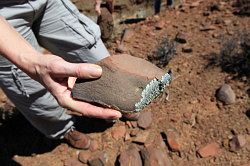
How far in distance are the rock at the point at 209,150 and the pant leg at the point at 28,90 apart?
863mm

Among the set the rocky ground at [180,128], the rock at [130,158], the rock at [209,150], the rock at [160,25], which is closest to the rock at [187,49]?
the rocky ground at [180,128]

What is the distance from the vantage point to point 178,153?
9.74ft

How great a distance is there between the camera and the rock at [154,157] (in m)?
2.88

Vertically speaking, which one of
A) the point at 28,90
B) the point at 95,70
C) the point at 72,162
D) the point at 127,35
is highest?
the point at 95,70

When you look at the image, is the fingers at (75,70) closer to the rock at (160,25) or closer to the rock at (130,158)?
the rock at (130,158)

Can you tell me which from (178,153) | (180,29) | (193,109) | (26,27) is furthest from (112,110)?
(180,29)

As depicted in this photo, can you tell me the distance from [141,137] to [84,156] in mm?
405

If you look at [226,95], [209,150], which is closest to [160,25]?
[226,95]

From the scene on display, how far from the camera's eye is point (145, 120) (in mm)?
3180

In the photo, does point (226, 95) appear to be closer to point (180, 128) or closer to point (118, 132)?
point (180, 128)

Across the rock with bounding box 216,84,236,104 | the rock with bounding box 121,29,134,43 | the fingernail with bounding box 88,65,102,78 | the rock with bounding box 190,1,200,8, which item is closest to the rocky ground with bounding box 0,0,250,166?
the rock with bounding box 216,84,236,104

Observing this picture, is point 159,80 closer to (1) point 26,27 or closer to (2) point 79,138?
(1) point 26,27

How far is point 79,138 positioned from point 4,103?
0.79 metres

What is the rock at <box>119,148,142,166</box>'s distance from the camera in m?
2.91
